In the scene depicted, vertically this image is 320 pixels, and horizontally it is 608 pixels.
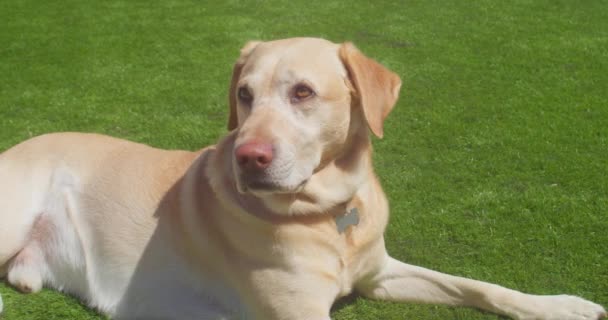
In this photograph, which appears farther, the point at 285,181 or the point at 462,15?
the point at 462,15

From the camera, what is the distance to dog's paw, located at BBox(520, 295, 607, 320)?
3.19 metres

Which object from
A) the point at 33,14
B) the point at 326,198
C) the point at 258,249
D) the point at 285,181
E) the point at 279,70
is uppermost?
the point at 279,70

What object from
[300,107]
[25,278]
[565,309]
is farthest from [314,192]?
[25,278]

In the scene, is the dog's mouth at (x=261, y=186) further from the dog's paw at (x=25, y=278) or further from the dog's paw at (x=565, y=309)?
the dog's paw at (x=25, y=278)

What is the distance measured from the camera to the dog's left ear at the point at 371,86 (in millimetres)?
2896

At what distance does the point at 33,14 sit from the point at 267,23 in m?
3.79

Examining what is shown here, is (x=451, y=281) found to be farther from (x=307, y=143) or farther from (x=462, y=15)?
(x=462, y=15)

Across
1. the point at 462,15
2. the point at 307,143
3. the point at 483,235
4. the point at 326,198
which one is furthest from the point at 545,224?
the point at 462,15

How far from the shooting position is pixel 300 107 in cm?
283

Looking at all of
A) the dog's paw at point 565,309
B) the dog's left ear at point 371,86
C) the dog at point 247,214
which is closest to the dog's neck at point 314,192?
the dog at point 247,214

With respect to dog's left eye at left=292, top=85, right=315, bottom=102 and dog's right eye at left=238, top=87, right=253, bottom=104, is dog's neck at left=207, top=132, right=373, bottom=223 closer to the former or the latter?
dog's right eye at left=238, top=87, right=253, bottom=104

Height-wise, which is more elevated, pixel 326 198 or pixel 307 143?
pixel 307 143

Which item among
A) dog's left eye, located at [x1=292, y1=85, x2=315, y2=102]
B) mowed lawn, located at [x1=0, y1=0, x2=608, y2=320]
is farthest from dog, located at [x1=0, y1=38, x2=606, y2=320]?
mowed lawn, located at [x1=0, y1=0, x2=608, y2=320]

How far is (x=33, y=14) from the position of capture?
391 inches
